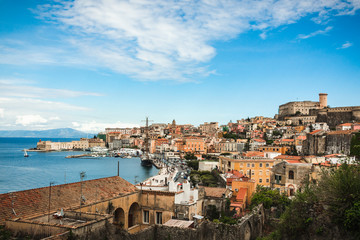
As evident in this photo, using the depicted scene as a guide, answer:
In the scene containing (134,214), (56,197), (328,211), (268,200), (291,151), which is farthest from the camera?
(291,151)

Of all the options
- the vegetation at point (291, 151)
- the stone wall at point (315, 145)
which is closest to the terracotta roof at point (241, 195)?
the stone wall at point (315, 145)

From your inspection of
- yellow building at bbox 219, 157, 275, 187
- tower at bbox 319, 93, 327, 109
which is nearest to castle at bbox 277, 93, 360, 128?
tower at bbox 319, 93, 327, 109

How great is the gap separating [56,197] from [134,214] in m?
3.50

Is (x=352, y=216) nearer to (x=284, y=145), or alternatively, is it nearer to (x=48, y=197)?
(x=48, y=197)

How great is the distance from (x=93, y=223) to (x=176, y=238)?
2570 mm

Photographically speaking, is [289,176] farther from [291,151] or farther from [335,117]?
[335,117]

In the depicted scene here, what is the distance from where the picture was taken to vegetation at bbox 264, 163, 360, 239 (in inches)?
242

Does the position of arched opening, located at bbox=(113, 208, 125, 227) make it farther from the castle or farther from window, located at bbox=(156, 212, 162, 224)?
the castle

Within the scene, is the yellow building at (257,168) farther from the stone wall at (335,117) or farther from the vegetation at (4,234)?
the stone wall at (335,117)

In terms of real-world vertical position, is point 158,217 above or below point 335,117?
below

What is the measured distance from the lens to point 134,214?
1219cm

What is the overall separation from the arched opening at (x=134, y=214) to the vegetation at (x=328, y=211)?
245 inches

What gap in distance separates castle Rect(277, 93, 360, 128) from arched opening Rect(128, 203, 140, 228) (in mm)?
60056

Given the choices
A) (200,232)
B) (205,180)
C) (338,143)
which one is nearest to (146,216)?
(200,232)
